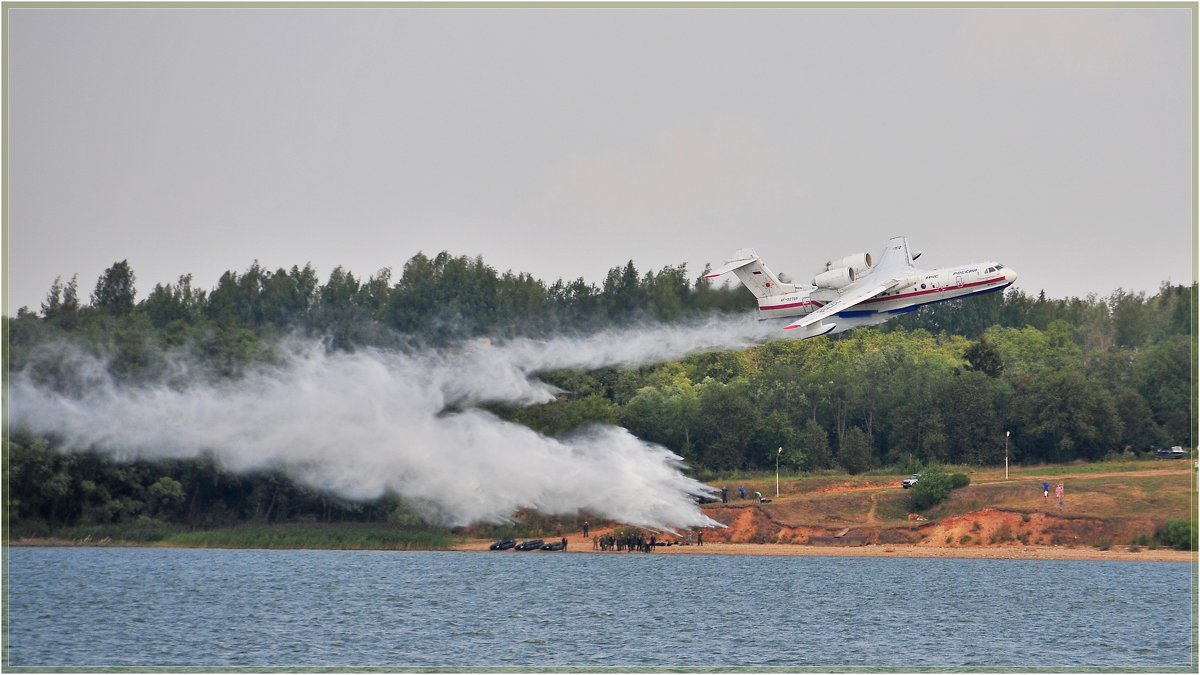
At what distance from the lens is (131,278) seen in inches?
4363

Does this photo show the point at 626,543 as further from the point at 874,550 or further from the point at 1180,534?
the point at 1180,534

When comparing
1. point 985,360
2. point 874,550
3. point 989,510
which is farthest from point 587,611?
point 985,360

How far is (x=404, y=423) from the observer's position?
75000 millimetres

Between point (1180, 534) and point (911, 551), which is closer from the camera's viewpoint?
point (1180, 534)

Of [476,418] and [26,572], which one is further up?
[476,418]

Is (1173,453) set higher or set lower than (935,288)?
lower

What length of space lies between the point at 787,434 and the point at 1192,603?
35.3 m

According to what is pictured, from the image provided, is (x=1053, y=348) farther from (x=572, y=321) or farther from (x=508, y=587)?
(x=508, y=587)

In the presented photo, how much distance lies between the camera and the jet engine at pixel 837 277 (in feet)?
201

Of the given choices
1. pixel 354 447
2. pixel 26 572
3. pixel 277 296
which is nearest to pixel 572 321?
pixel 354 447

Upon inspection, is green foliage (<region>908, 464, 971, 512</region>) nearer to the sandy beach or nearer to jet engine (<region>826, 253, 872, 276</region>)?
the sandy beach

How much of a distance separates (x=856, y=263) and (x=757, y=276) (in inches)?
183

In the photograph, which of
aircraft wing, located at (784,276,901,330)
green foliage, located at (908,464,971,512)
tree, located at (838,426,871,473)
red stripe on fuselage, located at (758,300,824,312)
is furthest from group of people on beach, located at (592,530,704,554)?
aircraft wing, located at (784,276,901,330)

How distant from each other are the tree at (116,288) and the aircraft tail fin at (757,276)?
55208mm
